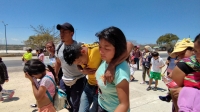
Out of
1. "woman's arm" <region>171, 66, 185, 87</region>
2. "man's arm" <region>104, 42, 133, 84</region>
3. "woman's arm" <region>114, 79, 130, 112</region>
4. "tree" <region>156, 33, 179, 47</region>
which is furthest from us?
"tree" <region>156, 33, 179, 47</region>

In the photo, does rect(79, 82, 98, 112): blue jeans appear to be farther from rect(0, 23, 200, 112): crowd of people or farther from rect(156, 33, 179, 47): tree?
rect(156, 33, 179, 47): tree

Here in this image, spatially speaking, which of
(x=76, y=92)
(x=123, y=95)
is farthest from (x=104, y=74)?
(x=76, y=92)

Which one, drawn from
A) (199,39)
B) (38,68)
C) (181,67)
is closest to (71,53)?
(38,68)

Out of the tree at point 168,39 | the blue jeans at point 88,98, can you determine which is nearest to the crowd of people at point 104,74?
the blue jeans at point 88,98

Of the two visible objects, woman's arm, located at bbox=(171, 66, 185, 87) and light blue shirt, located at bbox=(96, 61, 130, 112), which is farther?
woman's arm, located at bbox=(171, 66, 185, 87)

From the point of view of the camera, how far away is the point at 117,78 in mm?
1169

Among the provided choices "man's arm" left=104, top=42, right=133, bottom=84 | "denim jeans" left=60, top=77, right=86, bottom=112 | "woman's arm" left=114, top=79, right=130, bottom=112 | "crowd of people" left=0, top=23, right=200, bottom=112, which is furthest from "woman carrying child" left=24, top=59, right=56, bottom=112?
"woman's arm" left=114, top=79, right=130, bottom=112

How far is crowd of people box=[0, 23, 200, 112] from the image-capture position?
1206 mm

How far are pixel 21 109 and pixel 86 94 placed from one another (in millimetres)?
2526

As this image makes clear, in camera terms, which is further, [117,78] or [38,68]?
[38,68]

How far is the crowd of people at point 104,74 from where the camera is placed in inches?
47.5

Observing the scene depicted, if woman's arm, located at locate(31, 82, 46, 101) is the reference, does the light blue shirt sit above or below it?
above

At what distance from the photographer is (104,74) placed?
1280 mm

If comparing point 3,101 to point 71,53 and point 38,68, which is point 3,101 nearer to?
point 38,68
